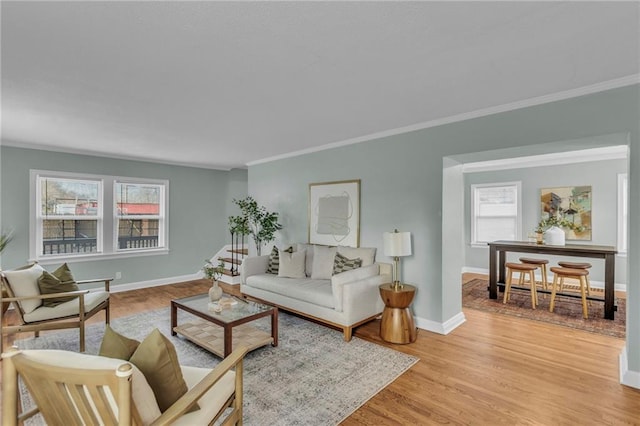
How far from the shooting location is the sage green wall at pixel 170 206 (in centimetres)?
464

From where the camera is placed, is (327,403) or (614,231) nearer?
(327,403)

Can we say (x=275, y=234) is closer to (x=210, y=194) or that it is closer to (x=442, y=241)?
(x=210, y=194)

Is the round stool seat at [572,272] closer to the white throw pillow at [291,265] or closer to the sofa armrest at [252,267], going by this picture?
the white throw pillow at [291,265]

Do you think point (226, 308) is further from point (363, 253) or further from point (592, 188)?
point (592, 188)

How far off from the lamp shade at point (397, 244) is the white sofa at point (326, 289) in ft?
1.60

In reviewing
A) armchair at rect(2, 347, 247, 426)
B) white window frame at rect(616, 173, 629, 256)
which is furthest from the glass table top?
white window frame at rect(616, 173, 629, 256)

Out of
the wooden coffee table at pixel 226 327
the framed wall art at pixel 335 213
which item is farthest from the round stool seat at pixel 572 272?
the wooden coffee table at pixel 226 327

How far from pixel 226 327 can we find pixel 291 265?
1.77 m

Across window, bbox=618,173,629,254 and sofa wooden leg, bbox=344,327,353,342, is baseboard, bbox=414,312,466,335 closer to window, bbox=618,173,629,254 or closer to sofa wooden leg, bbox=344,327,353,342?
sofa wooden leg, bbox=344,327,353,342

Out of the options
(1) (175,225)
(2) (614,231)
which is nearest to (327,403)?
(1) (175,225)

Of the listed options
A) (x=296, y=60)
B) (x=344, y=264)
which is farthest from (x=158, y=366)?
(x=344, y=264)

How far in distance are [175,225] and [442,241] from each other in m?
5.18

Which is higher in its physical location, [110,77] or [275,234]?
[110,77]

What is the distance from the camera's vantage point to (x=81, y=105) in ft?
9.97
